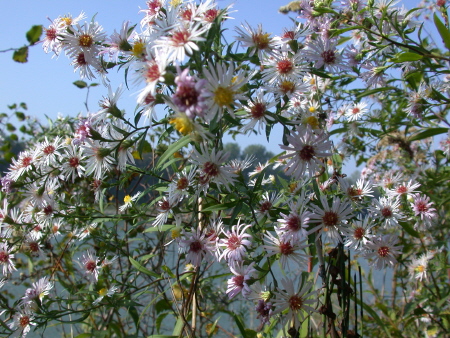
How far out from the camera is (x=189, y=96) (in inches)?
18.8

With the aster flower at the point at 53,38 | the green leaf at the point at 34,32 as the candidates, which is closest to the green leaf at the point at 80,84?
the aster flower at the point at 53,38

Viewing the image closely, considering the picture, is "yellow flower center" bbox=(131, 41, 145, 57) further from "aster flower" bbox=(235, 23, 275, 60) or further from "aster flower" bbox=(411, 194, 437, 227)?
"aster flower" bbox=(411, 194, 437, 227)

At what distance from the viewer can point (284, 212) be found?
77 centimetres

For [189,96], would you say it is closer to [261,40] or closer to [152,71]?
[152,71]

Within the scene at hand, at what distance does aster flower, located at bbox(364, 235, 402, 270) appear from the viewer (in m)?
0.80

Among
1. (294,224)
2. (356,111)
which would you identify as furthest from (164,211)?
(356,111)

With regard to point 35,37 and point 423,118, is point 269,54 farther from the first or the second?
point 423,118

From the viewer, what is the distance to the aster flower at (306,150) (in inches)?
26.0

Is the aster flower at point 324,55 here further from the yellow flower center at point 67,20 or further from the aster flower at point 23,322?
the aster flower at point 23,322

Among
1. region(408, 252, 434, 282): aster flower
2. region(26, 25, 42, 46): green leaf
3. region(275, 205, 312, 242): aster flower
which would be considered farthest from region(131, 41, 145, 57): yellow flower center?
region(408, 252, 434, 282): aster flower

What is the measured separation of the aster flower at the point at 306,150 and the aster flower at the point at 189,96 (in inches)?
9.0

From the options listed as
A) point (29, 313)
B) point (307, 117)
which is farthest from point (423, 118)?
point (29, 313)

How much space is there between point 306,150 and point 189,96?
0.93 ft

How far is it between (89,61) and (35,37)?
0.56 feet
